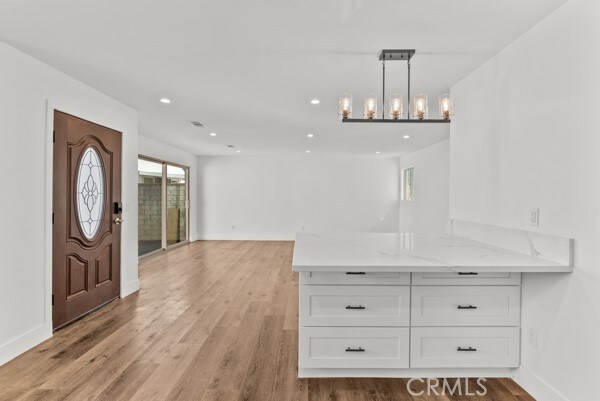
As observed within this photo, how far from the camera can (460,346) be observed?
2145 mm

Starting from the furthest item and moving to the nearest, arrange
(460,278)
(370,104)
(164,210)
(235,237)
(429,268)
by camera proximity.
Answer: (235,237) < (164,210) < (370,104) < (460,278) < (429,268)

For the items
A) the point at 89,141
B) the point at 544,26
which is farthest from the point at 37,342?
the point at 544,26

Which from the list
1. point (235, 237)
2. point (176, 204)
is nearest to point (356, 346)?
point (176, 204)

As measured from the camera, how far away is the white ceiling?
76.0 inches

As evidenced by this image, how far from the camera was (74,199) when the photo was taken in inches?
124

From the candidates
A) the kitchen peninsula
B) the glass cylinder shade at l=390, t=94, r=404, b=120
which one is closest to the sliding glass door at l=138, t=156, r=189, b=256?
the glass cylinder shade at l=390, t=94, r=404, b=120

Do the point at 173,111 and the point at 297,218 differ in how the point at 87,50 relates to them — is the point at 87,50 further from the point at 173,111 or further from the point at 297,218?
the point at 297,218

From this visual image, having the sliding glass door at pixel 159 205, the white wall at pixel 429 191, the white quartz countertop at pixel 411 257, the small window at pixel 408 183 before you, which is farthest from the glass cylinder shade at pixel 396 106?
the small window at pixel 408 183

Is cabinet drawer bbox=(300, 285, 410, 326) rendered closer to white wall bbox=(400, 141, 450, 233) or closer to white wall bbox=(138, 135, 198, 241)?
white wall bbox=(400, 141, 450, 233)

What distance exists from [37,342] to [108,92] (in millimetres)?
2501

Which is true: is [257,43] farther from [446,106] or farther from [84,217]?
[84,217]

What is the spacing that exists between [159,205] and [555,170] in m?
6.93

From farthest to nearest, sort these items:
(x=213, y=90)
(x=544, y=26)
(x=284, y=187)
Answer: (x=284, y=187)
(x=213, y=90)
(x=544, y=26)

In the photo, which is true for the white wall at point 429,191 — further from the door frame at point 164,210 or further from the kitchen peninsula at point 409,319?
the door frame at point 164,210
